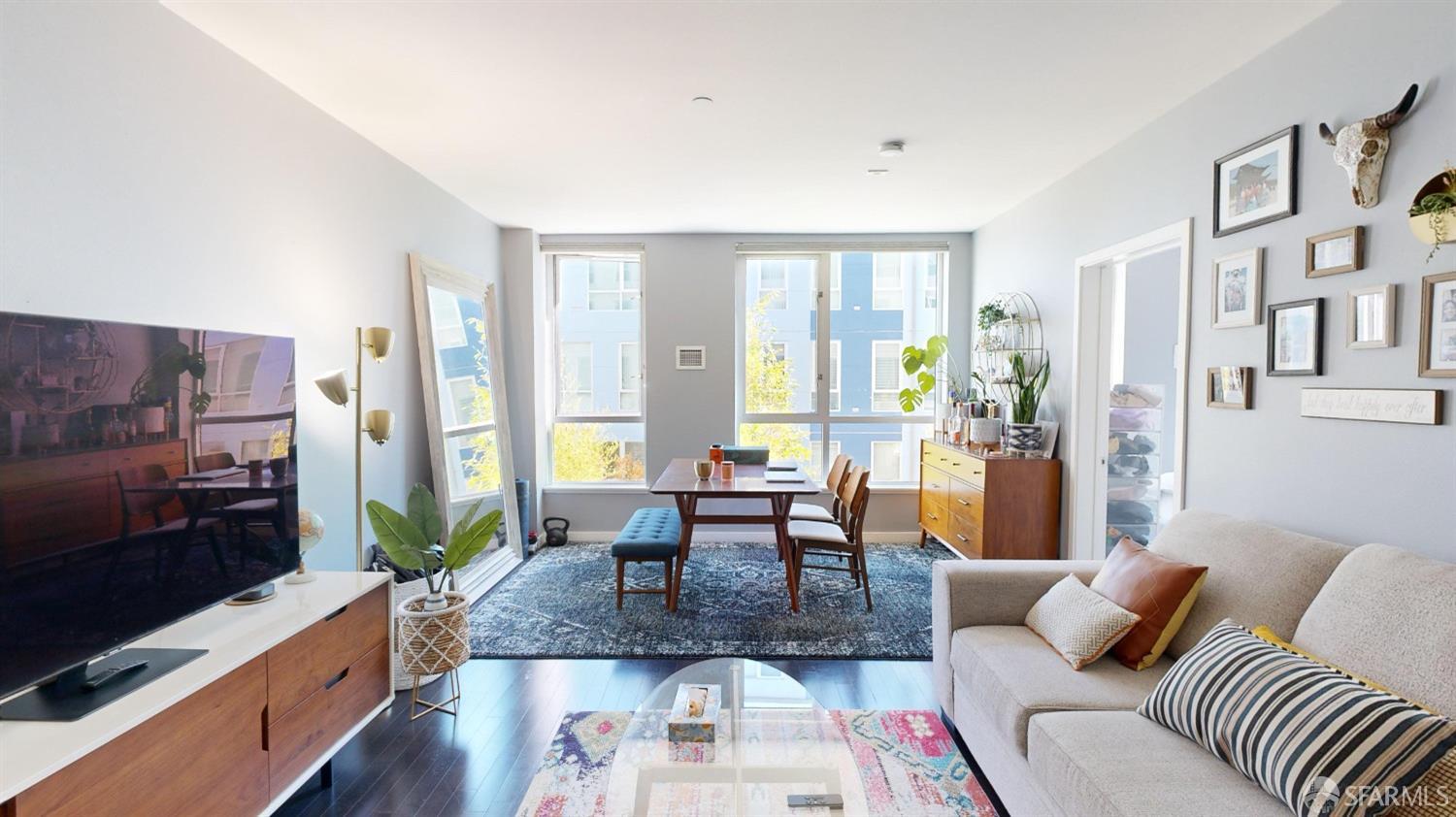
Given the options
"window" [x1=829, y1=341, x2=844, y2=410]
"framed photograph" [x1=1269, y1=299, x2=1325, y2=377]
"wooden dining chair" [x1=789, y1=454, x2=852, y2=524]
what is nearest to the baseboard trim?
"wooden dining chair" [x1=789, y1=454, x2=852, y2=524]

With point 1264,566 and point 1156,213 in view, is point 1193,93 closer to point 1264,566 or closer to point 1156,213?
point 1156,213

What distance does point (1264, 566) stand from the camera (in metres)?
1.87

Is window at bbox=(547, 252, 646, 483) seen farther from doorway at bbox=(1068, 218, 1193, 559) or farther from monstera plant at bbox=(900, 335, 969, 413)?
doorway at bbox=(1068, 218, 1193, 559)

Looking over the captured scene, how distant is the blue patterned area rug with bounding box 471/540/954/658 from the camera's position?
10.3ft

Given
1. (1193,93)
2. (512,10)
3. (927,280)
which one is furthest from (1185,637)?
(927,280)

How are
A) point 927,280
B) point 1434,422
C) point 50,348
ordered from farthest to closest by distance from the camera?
Answer: point 927,280, point 1434,422, point 50,348

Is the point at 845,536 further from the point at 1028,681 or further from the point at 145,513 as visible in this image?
the point at 145,513

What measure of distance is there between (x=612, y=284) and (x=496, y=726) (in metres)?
3.72

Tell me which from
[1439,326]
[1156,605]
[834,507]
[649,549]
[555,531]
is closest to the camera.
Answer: [1439,326]

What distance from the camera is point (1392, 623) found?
1.45 metres

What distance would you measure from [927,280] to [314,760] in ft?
16.7

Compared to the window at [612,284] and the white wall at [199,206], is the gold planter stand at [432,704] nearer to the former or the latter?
the white wall at [199,206]

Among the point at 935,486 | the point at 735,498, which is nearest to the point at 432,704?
the point at 735,498

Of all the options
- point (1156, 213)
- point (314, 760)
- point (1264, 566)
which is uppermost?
point (1156, 213)
